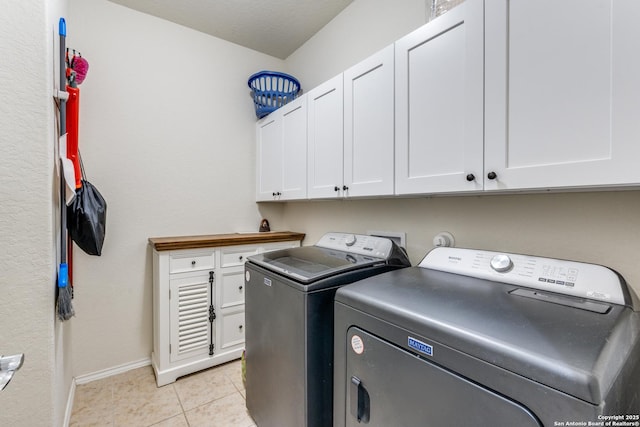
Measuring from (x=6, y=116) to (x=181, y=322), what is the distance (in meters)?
1.57

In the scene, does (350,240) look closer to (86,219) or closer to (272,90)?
(86,219)

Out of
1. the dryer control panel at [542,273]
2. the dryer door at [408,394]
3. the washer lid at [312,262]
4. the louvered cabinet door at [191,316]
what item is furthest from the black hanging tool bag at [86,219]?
the dryer control panel at [542,273]

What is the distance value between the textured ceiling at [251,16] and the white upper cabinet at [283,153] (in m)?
0.73

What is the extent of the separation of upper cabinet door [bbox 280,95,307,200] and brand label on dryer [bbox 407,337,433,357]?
4.67ft

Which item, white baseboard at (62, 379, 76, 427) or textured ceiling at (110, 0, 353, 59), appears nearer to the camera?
white baseboard at (62, 379, 76, 427)

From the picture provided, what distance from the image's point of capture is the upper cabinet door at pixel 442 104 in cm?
112

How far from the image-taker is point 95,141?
2102 mm

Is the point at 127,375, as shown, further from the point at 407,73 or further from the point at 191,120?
the point at 407,73

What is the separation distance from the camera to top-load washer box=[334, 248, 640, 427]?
58 cm

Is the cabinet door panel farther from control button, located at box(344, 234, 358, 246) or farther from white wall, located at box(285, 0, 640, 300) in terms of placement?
control button, located at box(344, 234, 358, 246)

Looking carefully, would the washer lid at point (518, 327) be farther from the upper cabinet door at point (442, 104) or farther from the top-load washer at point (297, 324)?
the upper cabinet door at point (442, 104)

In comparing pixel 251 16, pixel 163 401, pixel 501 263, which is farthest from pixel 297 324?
pixel 251 16

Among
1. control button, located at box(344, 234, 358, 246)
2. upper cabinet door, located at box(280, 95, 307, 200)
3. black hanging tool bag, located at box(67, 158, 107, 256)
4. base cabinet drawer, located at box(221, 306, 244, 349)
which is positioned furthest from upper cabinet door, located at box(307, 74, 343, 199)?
black hanging tool bag, located at box(67, 158, 107, 256)

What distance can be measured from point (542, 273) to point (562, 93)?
0.61 m
